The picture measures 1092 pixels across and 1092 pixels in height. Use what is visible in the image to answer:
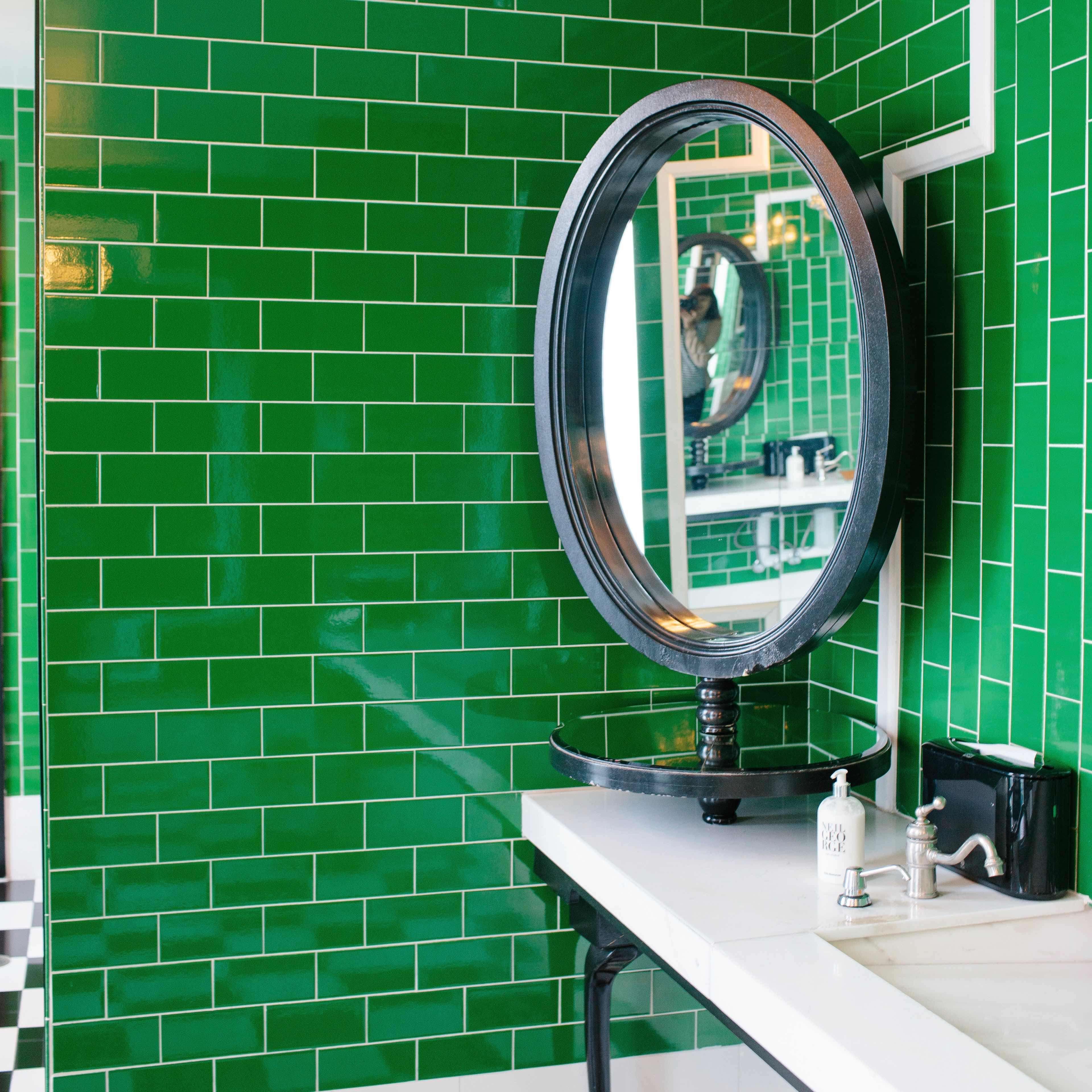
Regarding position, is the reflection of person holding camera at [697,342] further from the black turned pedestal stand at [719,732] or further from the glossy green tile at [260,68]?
the glossy green tile at [260,68]

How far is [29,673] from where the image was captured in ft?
12.1

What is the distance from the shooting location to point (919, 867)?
154 cm

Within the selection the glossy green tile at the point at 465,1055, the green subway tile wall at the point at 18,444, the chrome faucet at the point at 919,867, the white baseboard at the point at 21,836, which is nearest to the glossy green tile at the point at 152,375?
the glossy green tile at the point at 465,1055

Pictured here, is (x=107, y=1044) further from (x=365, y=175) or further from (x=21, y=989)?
(x=365, y=175)

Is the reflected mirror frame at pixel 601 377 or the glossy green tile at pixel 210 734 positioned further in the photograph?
the glossy green tile at pixel 210 734

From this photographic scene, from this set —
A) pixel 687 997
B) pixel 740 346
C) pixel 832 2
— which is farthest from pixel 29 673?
pixel 832 2

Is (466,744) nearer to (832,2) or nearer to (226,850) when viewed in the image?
(226,850)

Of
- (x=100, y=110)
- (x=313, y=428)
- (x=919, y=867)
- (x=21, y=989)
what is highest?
(x=100, y=110)

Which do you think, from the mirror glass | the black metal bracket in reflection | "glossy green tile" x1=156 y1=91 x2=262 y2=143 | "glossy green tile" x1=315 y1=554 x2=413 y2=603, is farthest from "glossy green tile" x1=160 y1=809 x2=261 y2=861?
"glossy green tile" x1=156 y1=91 x2=262 y2=143

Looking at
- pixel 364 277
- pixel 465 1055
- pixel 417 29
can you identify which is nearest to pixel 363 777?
pixel 465 1055

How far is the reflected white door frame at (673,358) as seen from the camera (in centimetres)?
205

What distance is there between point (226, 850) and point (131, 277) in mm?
1017

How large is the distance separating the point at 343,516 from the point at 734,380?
0.74 metres

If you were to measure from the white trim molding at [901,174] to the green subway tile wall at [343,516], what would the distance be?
25 mm
